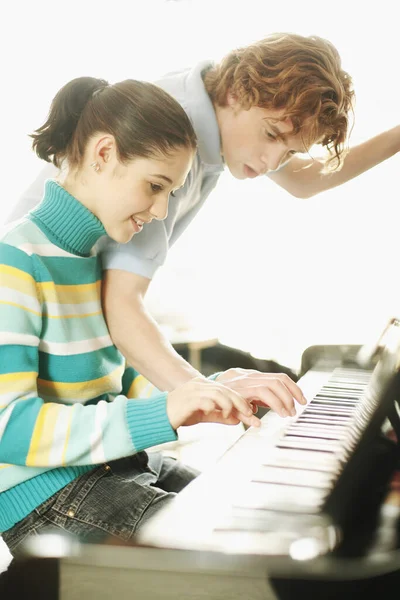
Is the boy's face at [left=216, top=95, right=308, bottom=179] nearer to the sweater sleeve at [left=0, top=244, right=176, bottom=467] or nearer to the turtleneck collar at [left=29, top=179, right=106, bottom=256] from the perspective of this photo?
the turtleneck collar at [left=29, top=179, right=106, bottom=256]

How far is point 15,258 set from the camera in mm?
→ 948

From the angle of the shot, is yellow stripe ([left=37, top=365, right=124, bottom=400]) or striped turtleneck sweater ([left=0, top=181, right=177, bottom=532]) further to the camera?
yellow stripe ([left=37, top=365, right=124, bottom=400])

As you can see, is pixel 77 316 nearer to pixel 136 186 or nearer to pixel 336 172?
pixel 136 186

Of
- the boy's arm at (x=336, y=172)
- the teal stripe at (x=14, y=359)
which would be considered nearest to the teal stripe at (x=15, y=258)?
the teal stripe at (x=14, y=359)

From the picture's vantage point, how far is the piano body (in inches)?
21.4

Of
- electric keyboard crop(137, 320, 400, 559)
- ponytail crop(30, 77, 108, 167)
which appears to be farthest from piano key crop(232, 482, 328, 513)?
ponytail crop(30, 77, 108, 167)

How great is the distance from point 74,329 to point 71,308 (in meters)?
0.03

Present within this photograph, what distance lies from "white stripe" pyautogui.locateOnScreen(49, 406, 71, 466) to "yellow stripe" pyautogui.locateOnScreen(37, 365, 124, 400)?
0.13m

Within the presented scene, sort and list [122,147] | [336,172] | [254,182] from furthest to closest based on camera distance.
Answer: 1. [254,182]
2. [336,172]
3. [122,147]

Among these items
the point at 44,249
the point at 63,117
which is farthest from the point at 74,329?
the point at 63,117

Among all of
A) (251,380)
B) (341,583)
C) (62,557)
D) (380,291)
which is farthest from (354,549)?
(380,291)

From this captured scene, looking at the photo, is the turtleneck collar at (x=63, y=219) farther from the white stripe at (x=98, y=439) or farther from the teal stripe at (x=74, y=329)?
the white stripe at (x=98, y=439)

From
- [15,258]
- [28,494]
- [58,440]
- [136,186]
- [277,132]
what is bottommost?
[28,494]

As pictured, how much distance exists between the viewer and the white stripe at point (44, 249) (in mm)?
977
